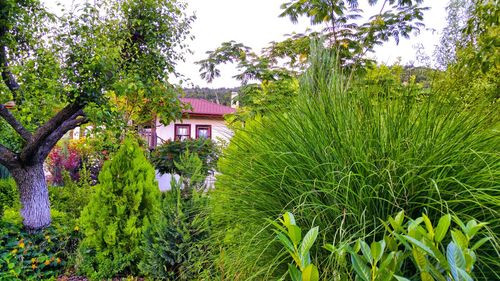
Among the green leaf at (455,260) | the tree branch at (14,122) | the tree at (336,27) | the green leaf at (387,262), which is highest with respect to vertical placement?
the tree at (336,27)

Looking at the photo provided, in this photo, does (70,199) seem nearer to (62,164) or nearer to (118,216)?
(118,216)

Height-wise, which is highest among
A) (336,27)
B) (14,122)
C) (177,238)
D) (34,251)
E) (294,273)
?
(336,27)

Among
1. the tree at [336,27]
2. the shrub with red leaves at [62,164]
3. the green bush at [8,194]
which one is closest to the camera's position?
A: the tree at [336,27]

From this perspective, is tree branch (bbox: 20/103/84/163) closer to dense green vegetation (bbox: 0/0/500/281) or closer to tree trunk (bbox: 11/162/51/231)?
dense green vegetation (bbox: 0/0/500/281)

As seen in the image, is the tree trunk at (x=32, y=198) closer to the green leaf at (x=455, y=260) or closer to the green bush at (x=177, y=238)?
the green bush at (x=177, y=238)

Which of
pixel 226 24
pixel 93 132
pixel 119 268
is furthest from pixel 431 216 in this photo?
pixel 226 24

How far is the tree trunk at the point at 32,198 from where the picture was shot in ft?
11.8

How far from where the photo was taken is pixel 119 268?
9.82 feet

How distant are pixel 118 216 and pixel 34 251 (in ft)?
3.20

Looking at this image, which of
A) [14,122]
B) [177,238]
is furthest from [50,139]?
[177,238]

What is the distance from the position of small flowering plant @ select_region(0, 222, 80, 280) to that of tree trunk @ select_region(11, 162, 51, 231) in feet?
0.37

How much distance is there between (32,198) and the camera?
3611 mm

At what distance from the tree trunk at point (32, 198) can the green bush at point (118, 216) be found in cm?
62

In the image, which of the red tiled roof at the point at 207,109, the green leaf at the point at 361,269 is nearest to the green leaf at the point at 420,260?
the green leaf at the point at 361,269
